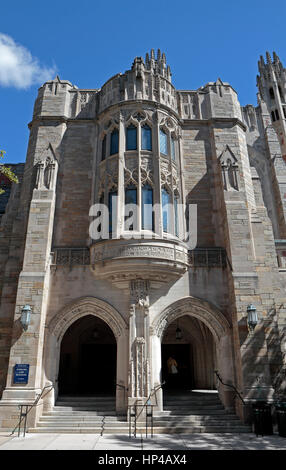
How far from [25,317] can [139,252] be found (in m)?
4.86

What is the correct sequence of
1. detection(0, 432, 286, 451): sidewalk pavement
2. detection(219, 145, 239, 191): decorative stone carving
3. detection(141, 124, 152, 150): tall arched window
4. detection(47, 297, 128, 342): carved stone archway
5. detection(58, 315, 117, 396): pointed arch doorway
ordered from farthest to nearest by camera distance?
detection(58, 315, 117, 396): pointed arch doorway, detection(141, 124, 152, 150): tall arched window, detection(219, 145, 239, 191): decorative stone carving, detection(47, 297, 128, 342): carved stone archway, detection(0, 432, 286, 451): sidewalk pavement

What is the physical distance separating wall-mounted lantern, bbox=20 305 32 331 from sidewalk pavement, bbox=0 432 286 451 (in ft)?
11.4

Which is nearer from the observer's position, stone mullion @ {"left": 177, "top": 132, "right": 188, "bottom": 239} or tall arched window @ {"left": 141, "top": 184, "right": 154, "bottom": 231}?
tall arched window @ {"left": 141, "top": 184, "right": 154, "bottom": 231}

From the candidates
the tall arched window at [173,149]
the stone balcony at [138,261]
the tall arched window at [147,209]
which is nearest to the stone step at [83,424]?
the stone balcony at [138,261]

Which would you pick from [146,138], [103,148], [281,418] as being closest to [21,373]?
[281,418]

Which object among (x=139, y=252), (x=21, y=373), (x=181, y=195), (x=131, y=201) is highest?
(x=181, y=195)

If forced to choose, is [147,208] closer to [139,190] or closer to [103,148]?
[139,190]

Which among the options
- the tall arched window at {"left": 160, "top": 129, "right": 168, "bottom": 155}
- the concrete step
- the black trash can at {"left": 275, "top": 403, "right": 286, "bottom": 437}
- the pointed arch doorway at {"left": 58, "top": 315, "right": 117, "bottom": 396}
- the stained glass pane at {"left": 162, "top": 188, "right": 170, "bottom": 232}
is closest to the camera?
the black trash can at {"left": 275, "top": 403, "right": 286, "bottom": 437}

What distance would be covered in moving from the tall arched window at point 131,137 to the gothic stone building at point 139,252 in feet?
0.16

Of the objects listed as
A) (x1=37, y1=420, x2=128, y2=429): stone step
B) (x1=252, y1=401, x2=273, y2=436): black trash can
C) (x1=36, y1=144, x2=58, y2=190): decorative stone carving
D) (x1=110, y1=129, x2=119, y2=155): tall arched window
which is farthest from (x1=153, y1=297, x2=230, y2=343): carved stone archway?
(x1=110, y1=129, x2=119, y2=155): tall arched window

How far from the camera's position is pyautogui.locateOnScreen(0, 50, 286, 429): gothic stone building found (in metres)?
12.9

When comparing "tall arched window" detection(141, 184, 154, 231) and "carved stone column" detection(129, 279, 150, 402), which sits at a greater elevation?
"tall arched window" detection(141, 184, 154, 231)

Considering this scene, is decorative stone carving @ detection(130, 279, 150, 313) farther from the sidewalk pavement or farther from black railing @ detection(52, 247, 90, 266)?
the sidewalk pavement

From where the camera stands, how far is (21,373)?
12.2 metres
